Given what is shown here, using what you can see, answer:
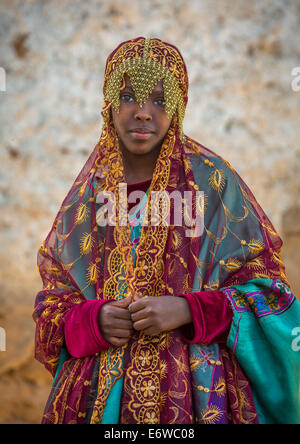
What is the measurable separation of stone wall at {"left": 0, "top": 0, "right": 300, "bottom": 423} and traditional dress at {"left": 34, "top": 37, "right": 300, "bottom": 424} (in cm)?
126

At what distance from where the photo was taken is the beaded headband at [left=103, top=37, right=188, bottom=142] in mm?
1562

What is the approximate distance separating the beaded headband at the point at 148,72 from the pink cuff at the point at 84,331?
1.85ft

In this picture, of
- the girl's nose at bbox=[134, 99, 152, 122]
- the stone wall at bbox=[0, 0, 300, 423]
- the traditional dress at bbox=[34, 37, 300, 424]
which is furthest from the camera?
the stone wall at bbox=[0, 0, 300, 423]

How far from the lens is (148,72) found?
5.15 ft

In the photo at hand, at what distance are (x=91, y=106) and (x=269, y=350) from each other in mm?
1887

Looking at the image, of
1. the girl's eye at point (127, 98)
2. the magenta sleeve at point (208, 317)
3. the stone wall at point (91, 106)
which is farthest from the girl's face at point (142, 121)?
the stone wall at point (91, 106)

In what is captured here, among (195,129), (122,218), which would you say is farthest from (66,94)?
(122,218)

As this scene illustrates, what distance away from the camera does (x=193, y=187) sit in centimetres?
160

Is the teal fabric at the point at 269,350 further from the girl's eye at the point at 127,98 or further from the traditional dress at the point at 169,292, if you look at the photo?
the girl's eye at the point at 127,98

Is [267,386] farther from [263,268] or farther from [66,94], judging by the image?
[66,94]

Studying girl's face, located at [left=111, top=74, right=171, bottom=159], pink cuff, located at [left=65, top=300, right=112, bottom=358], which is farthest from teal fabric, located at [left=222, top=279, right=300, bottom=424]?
girl's face, located at [left=111, top=74, right=171, bottom=159]

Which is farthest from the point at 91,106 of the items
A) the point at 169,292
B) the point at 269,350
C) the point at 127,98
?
the point at 269,350

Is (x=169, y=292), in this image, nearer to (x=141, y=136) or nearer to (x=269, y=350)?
(x=269, y=350)

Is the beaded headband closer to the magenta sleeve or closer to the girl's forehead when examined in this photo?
the girl's forehead
